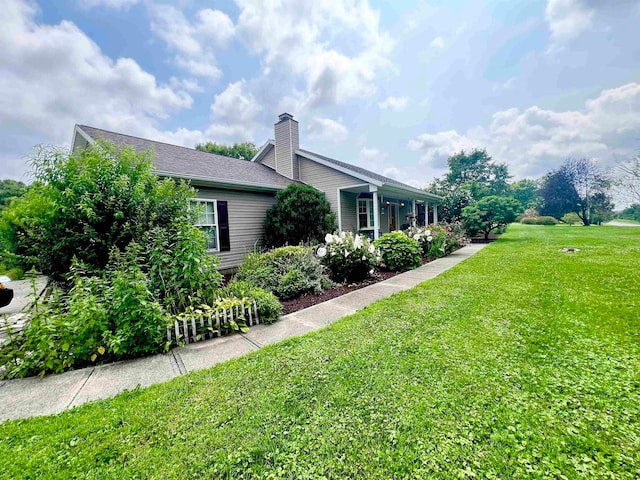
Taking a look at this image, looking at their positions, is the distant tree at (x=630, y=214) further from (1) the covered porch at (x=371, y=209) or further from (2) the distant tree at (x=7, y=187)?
(2) the distant tree at (x=7, y=187)

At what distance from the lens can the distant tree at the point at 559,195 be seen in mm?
28719

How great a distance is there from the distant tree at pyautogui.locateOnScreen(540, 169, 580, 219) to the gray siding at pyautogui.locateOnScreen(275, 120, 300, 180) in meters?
33.6

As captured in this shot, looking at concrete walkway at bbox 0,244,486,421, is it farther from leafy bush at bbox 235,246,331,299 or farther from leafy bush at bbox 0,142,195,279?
leafy bush at bbox 0,142,195,279

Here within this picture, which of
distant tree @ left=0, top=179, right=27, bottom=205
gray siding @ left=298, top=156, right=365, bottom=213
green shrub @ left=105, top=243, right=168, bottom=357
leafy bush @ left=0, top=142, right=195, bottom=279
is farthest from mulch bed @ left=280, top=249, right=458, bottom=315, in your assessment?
distant tree @ left=0, top=179, right=27, bottom=205

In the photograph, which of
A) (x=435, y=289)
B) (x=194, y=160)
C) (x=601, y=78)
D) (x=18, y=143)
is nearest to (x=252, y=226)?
(x=194, y=160)

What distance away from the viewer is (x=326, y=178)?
11117 mm

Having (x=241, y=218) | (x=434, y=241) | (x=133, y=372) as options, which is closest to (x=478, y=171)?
(x=434, y=241)

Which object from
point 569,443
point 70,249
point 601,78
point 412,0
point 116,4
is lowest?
point 569,443

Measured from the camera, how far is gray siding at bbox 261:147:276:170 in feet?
42.5

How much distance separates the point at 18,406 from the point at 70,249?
2.97 m

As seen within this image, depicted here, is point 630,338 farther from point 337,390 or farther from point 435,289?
point 337,390

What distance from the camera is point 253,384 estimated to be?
93.3 inches

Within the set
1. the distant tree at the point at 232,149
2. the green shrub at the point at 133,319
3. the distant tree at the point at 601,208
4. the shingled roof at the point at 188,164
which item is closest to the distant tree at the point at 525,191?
the distant tree at the point at 601,208

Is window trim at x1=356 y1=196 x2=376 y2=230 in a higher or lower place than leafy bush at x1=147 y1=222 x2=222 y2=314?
higher
